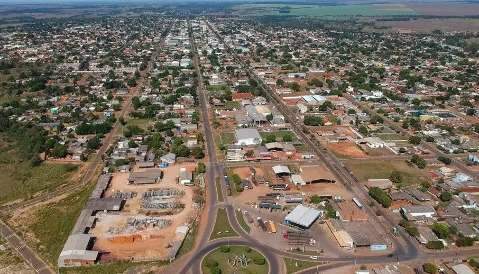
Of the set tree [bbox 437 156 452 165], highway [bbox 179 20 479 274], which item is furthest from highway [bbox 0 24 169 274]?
tree [bbox 437 156 452 165]

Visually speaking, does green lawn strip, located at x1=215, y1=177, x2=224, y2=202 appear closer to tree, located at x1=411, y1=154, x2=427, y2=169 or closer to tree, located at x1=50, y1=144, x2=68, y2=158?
tree, located at x1=50, y1=144, x2=68, y2=158

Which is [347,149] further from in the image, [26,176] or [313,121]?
[26,176]

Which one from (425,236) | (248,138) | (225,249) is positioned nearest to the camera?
(225,249)

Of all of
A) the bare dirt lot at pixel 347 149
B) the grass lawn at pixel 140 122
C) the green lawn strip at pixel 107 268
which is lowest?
the grass lawn at pixel 140 122

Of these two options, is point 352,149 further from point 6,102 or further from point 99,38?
point 99,38

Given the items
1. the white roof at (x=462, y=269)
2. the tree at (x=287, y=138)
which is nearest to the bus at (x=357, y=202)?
the white roof at (x=462, y=269)

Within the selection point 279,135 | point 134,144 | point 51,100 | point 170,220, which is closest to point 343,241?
point 170,220

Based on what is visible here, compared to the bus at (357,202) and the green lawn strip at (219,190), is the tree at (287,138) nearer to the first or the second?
the green lawn strip at (219,190)

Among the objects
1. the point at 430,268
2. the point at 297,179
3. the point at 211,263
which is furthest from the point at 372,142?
the point at 211,263
